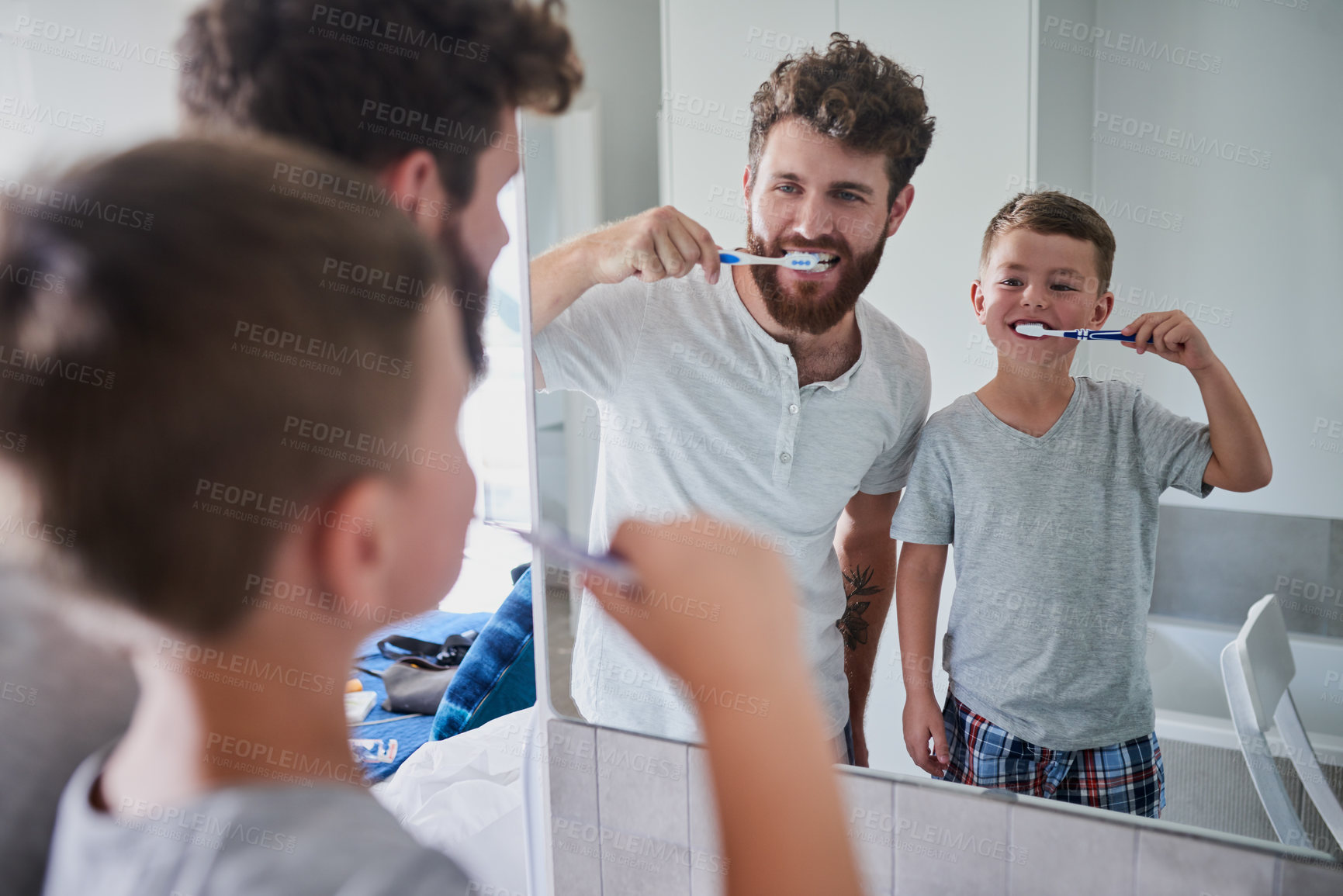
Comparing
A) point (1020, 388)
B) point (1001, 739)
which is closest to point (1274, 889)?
point (1001, 739)

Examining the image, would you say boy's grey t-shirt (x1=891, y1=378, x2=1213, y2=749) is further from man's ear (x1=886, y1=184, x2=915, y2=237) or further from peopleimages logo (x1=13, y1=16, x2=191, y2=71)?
peopleimages logo (x1=13, y1=16, x2=191, y2=71)

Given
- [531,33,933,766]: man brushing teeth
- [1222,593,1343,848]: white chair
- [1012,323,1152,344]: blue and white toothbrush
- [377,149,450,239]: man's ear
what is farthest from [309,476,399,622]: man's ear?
[1222,593,1343,848]: white chair

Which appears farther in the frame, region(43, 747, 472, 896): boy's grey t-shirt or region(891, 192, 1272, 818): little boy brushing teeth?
region(891, 192, 1272, 818): little boy brushing teeth

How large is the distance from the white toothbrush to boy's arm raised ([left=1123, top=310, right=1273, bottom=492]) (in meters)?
0.23

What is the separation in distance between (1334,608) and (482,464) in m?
0.71

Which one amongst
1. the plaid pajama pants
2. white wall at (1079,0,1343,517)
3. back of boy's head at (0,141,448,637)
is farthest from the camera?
the plaid pajama pants

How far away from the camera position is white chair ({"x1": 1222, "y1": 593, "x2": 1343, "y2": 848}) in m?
0.61

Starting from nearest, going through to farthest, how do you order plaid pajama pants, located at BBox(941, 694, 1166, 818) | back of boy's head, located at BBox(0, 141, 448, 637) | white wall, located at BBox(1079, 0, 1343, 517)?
back of boy's head, located at BBox(0, 141, 448, 637)
white wall, located at BBox(1079, 0, 1343, 517)
plaid pajama pants, located at BBox(941, 694, 1166, 818)

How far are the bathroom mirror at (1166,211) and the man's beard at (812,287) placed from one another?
1cm

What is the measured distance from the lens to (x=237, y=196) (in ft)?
1.15

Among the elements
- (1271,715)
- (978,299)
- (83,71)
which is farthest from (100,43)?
(1271,715)

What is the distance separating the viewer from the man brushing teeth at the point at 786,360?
67 centimetres

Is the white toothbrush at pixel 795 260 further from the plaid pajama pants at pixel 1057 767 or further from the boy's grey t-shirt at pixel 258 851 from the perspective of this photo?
the boy's grey t-shirt at pixel 258 851

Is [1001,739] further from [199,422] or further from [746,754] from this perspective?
[199,422]
